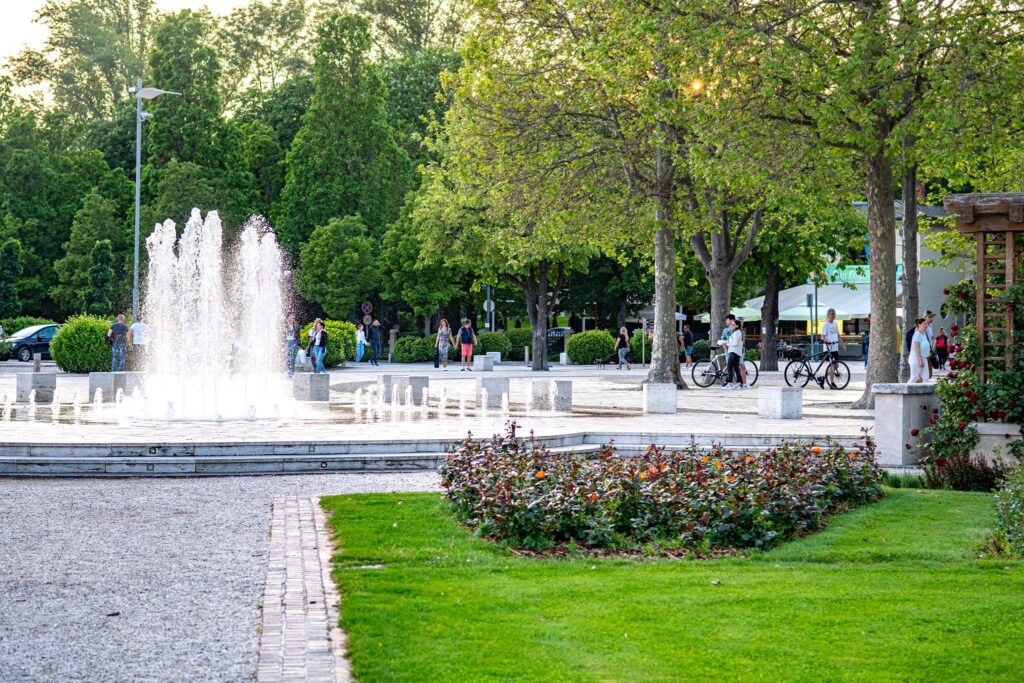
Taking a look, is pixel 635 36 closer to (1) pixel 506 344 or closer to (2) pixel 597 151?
(2) pixel 597 151

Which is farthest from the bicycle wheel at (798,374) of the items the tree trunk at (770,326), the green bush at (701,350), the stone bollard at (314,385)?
the green bush at (701,350)

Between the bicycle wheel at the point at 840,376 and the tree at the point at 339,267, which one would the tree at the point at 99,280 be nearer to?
the tree at the point at 339,267

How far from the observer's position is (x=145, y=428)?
17.5 meters

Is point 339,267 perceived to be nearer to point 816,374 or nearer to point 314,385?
point 816,374

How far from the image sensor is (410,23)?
74.6m

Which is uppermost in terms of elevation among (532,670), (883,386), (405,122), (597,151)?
(405,122)

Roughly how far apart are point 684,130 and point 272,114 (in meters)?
47.1

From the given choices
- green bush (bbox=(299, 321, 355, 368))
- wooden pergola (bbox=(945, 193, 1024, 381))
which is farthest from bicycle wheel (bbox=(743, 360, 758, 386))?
wooden pergola (bbox=(945, 193, 1024, 381))

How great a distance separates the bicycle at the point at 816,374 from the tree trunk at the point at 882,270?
796cm

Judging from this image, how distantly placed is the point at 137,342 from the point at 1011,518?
1179 inches

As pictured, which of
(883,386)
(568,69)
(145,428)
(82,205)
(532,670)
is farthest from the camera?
(82,205)

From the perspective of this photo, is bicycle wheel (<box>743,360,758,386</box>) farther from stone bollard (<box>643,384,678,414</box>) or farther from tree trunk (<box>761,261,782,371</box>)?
stone bollard (<box>643,384,678,414</box>)

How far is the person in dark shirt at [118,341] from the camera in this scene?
3450 centimetres

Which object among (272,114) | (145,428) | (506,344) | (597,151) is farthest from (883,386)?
(272,114)
